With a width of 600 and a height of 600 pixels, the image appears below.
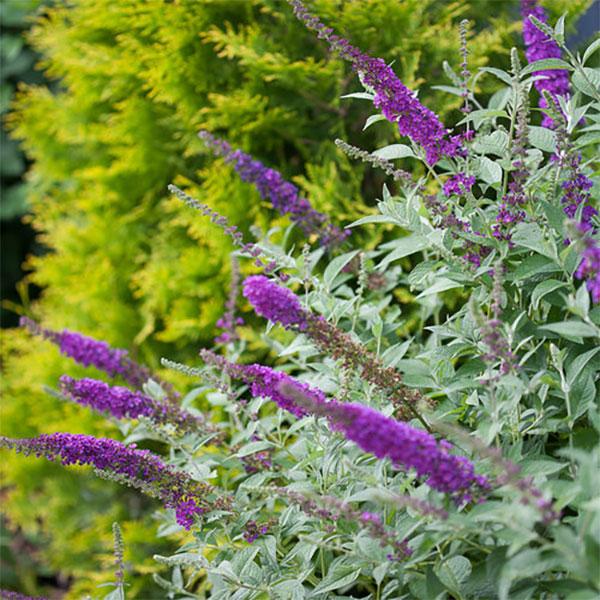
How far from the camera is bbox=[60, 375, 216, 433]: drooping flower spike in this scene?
1639 millimetres

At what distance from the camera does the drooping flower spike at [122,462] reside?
1.32m

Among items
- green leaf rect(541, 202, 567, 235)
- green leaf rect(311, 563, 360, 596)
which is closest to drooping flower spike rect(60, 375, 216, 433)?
green leaf rect(311, 563, 360, 596)

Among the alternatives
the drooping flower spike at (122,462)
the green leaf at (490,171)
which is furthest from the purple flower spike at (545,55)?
the drooping flower spike at (122,462)

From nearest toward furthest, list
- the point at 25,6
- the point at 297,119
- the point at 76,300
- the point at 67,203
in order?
1. the point at 297,119
2. the point at 76,300
3. the point at 67,203
4. the point at 25,6

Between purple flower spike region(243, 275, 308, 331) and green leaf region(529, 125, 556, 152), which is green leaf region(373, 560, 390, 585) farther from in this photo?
green leaf region(529, 125, 556, 152)

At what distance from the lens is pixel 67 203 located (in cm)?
409

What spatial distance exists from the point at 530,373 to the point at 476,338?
0.48ft

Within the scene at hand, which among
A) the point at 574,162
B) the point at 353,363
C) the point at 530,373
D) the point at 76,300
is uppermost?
the point at 574,162

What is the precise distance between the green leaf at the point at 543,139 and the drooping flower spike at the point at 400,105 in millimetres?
177

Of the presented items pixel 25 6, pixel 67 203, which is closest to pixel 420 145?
pixel 67 203

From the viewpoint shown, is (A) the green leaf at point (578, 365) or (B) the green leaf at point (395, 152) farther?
(B) the green leaf at point (395, 152)

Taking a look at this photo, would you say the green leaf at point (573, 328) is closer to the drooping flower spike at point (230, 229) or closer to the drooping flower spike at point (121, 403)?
the drooping flower spike at point (230, 229)

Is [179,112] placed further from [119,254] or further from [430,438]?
[430,438]

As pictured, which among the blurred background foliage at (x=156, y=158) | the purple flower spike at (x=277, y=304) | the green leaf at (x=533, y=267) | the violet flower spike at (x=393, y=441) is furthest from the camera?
the blurred background foliage at (x=156, y=158)
